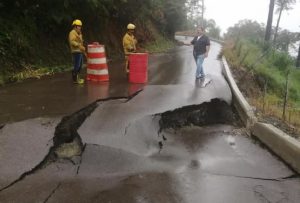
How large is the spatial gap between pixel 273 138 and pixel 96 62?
577 cm

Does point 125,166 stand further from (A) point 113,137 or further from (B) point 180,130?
(B) point 180,130

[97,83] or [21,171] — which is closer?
[21,171]

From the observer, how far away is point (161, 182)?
6.23 meters

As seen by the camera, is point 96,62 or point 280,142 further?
point 96,62

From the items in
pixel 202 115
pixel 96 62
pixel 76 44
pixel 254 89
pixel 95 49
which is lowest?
pixel 254 89

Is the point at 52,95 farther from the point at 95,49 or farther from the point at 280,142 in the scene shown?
the point at 280,142

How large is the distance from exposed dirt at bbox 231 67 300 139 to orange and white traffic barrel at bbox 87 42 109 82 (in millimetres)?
4603

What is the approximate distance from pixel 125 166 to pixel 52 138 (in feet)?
4.81

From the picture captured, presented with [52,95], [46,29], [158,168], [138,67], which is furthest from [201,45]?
[158,168]

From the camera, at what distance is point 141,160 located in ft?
23.0

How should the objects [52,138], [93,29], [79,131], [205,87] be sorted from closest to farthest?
[52,138] → [79,131] → [205,87] → [93,29]

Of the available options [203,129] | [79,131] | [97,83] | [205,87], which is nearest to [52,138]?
[79,131]

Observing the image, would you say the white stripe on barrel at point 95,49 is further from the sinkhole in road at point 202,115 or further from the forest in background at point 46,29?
the sinkhole in road at point 202,115

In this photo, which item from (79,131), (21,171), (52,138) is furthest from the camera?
(79,131)
